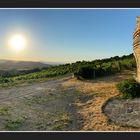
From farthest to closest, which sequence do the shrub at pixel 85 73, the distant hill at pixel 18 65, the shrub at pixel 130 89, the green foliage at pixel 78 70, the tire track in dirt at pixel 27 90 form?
the shrub at pixel 85 73 → the green foliage at pixel 78 70 → the tire track in dirt at pixel 27 90 → the distant hill at pixel 18 65 → the shrub at pixel 130 89

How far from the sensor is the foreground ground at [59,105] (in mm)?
9688

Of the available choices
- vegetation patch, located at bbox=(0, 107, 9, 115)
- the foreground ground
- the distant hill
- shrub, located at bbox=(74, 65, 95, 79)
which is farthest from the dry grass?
vegetation patch, located at bbox=(0, 107, 9, 115)

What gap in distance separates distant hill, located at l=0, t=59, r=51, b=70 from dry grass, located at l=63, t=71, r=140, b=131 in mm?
1271

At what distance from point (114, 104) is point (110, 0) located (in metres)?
3.30

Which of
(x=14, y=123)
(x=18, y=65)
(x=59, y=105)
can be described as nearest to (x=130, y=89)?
(x=59, y=105)

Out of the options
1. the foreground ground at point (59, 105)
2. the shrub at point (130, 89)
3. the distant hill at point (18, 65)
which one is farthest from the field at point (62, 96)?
the distant hill at point (18, 65)

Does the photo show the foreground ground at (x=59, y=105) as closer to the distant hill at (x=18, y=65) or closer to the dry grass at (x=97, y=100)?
the dry grass at (x=97, y=100)

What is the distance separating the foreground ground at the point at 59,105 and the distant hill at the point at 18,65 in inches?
28.4

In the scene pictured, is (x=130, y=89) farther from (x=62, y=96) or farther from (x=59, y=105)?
(x=62, y=96)

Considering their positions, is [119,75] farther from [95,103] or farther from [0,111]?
[0,111]

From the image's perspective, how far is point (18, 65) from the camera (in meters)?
12.1

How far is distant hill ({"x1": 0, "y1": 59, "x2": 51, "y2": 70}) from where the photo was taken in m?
11.8

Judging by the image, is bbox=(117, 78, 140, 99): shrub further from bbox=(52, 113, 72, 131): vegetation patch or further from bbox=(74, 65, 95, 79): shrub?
bbox=(74, 65, 95, 79): shrub

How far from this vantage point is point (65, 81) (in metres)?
13.8
